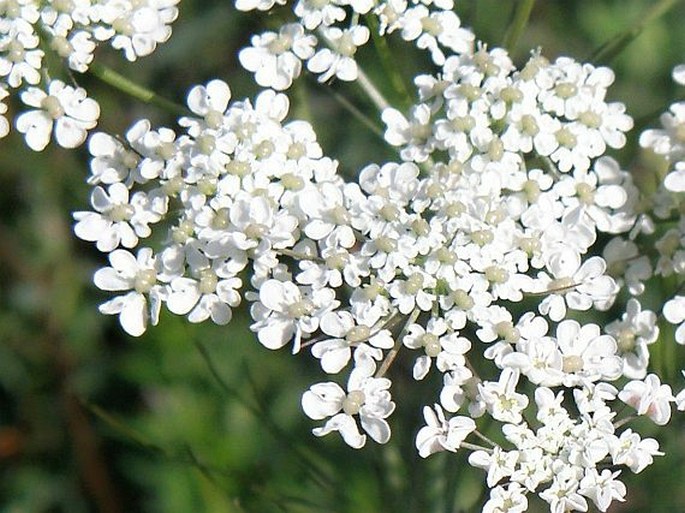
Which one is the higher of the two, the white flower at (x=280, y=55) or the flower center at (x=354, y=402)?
the white flower at (x=280, y=55)

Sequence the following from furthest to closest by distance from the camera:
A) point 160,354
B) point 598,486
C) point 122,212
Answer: point 160,354
point 122,212
point 598,486

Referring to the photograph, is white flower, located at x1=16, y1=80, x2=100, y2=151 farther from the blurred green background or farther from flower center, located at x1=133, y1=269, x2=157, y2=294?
the blurred green background

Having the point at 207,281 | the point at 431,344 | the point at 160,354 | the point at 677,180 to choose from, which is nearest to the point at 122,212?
the point at 207,281

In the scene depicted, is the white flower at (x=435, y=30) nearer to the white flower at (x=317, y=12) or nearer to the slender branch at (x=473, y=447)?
the white flower at (x=317, y=12)

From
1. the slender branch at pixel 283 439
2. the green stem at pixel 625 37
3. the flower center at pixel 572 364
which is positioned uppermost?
the green stem at pixel 625 37

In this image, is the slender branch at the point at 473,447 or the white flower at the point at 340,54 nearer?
the slender branch at the point at 473,447

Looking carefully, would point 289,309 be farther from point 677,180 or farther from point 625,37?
point 625,37

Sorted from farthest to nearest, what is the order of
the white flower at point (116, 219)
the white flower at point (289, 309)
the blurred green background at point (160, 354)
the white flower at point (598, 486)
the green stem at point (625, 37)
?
the blurred green background at point (160, 354), the green stem at point (625, 37), the white flower at point (116, 219), the white flower at point (289, 309), the white flower at point (598, 486)

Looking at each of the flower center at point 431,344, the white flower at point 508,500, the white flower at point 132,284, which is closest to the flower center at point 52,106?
the white flower at point 132,284
